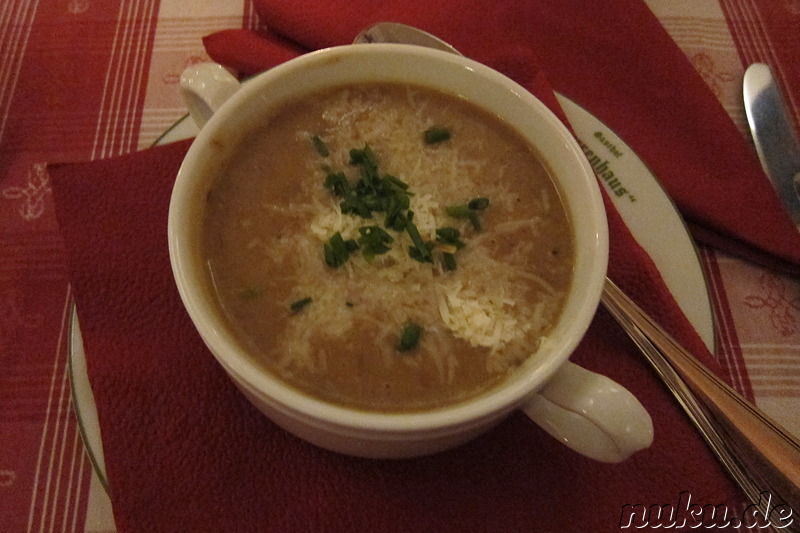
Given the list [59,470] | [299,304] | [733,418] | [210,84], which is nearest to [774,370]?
[733,418]

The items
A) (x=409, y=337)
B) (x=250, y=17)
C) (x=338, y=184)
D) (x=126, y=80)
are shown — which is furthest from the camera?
(x=250, y=17)

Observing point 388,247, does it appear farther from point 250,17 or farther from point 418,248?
point 250,17

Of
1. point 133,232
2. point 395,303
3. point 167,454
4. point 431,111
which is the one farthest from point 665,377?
point 133,232

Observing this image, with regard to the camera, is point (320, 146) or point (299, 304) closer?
point (299, 304)

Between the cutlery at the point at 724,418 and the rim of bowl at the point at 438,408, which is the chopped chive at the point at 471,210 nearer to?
the rim of bowl at the point at 438,408

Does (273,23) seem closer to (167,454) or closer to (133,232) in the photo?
(133,232)
